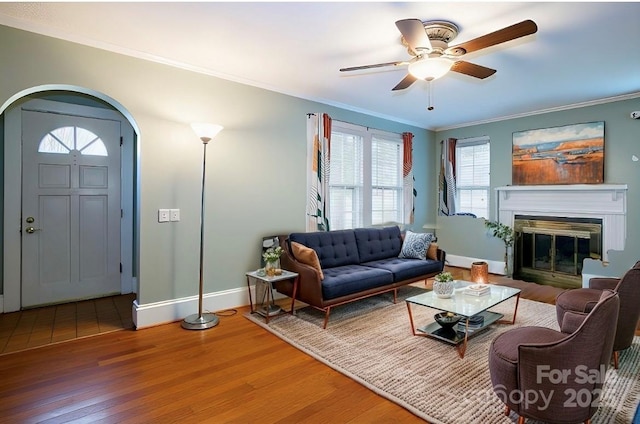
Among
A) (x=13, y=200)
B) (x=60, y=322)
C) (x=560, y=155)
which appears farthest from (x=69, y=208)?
(x=560, y=155)

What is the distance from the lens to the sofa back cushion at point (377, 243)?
4.61m

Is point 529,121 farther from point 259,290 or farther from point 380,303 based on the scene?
point 259,290

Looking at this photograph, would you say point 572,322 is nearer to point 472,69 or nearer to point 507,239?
point 472,69

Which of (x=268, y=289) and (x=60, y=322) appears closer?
(x=60, y=322)

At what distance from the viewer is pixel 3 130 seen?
3754mm

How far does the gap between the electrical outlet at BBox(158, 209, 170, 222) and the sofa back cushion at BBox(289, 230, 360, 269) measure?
Result: 1.35m

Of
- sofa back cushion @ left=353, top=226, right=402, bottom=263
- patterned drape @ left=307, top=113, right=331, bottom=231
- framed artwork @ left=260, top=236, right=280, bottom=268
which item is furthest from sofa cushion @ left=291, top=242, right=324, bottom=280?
sofa back cushion @ left=353, top=226, right=402, bottom=263

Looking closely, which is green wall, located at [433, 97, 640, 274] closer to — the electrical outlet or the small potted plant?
the small potted plant

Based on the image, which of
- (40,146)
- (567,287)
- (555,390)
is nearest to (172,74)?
(40,146)

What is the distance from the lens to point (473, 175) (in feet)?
20.5

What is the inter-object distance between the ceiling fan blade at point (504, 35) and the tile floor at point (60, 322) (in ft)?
12.8

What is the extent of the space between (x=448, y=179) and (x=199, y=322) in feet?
16.5

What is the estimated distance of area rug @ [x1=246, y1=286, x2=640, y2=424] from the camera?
6.89 feet

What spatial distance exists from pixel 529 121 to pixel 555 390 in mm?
4910
